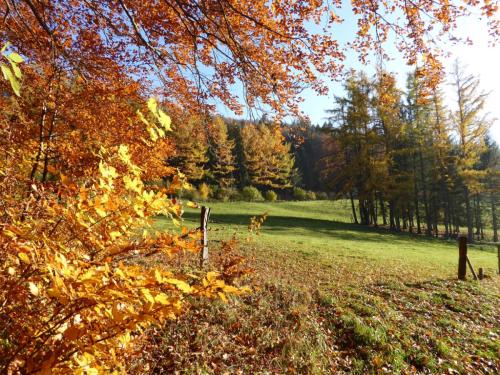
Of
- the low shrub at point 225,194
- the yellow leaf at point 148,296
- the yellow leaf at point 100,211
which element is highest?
the low shrub at point 225,194

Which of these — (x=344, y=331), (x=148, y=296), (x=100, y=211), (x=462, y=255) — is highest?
(x=100, y=211)

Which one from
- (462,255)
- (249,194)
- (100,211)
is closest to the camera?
(100,211)

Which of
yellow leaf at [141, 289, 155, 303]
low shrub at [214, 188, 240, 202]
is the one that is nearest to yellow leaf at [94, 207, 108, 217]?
yellow leaf at [141, 289, 155, 303]

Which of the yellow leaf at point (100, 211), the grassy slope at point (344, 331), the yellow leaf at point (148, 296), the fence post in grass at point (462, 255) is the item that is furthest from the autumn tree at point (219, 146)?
the fence post in grass at point (462, 255)

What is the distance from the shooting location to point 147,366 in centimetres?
403

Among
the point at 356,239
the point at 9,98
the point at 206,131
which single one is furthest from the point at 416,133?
the point at 9,98

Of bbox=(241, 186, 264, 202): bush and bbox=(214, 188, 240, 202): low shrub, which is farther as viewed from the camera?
bbox=(241, 186, 264, 202): bush

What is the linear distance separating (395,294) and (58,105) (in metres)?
8.90

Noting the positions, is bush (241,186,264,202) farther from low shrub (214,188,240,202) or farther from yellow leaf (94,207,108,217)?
yellow leaf (94,207,108,217)

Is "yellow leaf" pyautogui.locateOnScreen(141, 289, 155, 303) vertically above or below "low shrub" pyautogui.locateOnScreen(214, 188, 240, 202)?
below

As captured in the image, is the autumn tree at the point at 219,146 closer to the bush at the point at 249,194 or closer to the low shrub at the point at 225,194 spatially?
the low shrub at the point at 225,194

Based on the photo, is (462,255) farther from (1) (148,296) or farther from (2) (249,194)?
(2) (249,194)

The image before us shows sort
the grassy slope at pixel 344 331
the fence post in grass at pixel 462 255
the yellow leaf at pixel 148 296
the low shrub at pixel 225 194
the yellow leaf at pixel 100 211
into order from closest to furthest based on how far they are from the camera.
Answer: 1. the yellow leaf at pixel 148 296
2. the yellow leaf at pixel 100 211
3. the grassy slope at pixel 344 331
4. the fence post in grass at pixel 462 255
5. the low shrub at pixel 225 194

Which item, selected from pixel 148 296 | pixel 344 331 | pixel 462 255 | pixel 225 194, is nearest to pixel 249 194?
pixel 225 194
